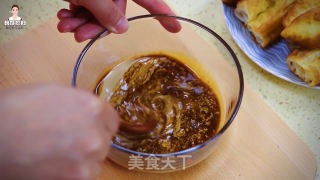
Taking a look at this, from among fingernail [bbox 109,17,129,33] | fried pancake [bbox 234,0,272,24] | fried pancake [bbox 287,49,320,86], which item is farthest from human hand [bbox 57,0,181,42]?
fried pancake [bbox 287,49,320,86]

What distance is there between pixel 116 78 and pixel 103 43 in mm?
90

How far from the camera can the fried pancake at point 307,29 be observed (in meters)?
0.83

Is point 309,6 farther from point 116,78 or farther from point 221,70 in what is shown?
point 116,78

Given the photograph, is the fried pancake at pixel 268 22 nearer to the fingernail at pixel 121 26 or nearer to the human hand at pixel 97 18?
the human hand at pixel 97 18

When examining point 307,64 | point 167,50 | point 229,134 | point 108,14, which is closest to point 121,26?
point 108,14

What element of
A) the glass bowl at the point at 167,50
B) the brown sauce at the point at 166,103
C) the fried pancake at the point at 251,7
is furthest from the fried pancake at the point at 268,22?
the brown sauce at the point at 166,103

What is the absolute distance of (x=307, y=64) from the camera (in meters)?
0.82

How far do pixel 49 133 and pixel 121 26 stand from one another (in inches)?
17.0

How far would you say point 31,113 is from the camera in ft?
1.13

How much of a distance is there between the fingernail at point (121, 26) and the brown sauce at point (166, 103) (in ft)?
0.36

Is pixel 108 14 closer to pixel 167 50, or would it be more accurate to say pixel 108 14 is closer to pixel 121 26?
pixel 121 26

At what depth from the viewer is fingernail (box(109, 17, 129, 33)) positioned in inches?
28.5

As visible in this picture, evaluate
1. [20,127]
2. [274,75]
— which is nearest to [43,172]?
[20,127]

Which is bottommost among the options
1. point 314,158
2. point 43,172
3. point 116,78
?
point 314,158
